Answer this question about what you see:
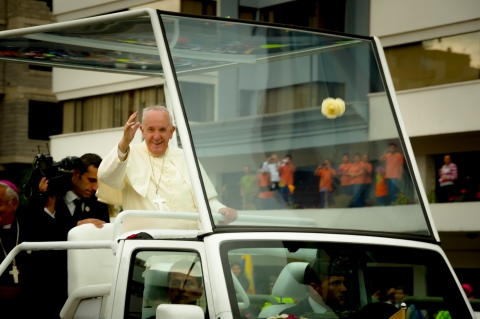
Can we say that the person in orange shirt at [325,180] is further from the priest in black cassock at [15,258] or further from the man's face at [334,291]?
the priest in black cassock at [15,258]

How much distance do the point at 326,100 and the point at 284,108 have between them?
0.97 feet

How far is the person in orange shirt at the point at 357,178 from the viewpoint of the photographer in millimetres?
5277

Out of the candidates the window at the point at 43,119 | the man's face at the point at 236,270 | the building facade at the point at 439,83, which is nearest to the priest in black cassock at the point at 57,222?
the man's face at the point at 236,270

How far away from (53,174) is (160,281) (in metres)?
2.71

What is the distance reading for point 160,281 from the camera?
480cm

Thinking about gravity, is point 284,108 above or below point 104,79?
below

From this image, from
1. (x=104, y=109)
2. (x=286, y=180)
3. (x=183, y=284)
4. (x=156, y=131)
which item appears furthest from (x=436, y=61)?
(x=183, y=284)

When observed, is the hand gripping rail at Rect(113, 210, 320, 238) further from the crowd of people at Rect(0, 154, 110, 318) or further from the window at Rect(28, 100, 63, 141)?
the window at Rect(28, 100, 63, 141)

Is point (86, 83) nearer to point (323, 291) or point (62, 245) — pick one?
point (62, 245)

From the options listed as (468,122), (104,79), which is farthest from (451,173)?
(104,79)

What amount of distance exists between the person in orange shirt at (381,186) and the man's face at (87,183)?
8.34ft

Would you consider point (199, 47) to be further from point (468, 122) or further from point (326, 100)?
point (468, 122)

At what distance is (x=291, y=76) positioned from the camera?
5.63m

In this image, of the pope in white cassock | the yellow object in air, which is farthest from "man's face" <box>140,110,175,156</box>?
the yellow object in air
